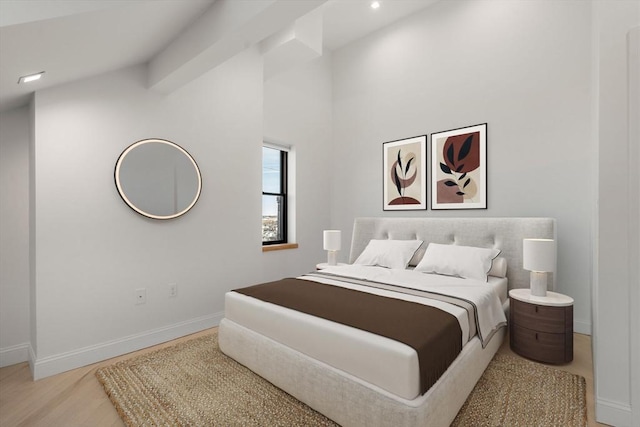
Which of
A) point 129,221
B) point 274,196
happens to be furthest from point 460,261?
point 129,221

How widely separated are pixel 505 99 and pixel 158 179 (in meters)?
3.48

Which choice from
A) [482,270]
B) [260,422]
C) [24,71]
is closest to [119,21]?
[24,71]

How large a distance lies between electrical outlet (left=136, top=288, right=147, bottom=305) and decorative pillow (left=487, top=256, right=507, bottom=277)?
122 inches

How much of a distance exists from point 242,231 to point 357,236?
1497mm

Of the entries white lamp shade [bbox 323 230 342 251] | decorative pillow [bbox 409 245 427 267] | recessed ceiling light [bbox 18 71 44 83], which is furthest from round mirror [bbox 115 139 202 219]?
decorative pillow [bbox 409 245 427 267]

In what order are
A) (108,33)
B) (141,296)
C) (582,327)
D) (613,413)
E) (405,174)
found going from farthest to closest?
(405,174) < (582,327) < (141,296) < (108,33) < (613,413)

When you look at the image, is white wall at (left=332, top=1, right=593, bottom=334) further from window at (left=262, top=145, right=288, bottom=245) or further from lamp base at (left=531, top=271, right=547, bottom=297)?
window at (left=262, top=145, right=288, bottom=245)

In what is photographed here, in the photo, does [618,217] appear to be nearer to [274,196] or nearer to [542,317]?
[542,317]

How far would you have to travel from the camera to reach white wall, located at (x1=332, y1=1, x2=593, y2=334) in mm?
2787

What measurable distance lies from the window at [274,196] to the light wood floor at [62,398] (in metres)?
2.20

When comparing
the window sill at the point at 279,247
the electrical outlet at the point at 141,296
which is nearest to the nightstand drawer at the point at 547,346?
the window sill at the point at 279,247

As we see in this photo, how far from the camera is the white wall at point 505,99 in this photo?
279cm

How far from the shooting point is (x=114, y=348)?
2.43 m

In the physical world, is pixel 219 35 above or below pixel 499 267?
above
